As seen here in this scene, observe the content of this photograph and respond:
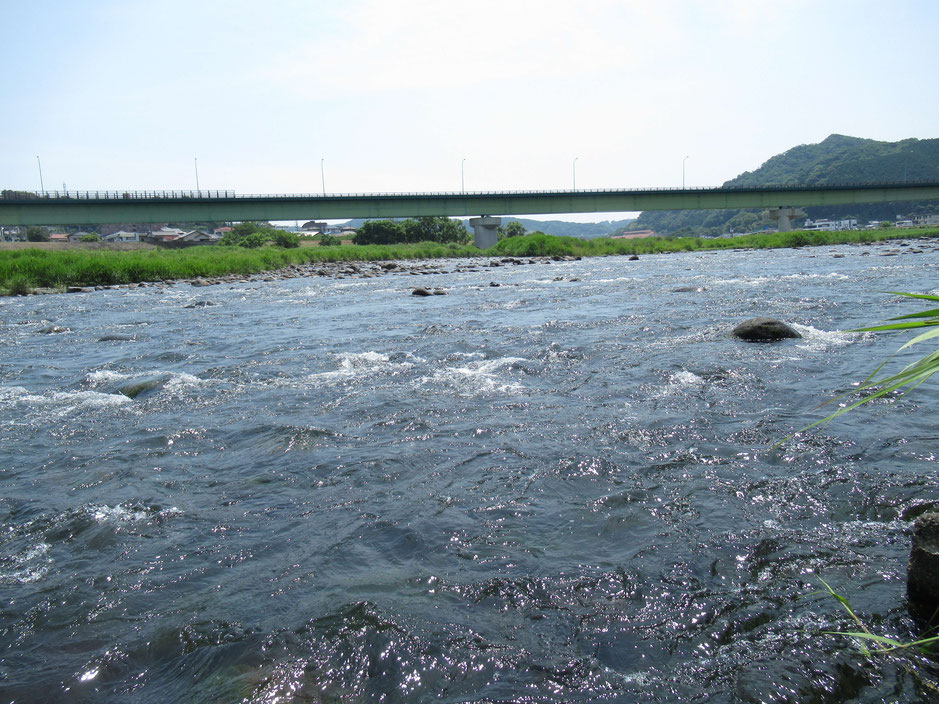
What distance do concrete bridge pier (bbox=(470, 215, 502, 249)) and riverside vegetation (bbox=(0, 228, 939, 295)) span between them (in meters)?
4.17

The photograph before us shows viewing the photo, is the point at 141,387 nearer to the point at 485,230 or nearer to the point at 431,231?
the point at 485,230

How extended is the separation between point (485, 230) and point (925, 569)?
72.1m

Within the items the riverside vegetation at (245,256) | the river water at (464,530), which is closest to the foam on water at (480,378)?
the river water at (464,530)

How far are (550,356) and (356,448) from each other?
4770 millimetres

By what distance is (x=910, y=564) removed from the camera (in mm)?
3141

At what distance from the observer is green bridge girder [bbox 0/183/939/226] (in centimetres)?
4900

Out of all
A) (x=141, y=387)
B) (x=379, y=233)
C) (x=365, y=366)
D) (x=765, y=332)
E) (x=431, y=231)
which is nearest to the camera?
(x=141, y=387)

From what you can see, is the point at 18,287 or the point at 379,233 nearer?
the point at 18,287

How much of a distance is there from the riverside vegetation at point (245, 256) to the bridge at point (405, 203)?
12.8 feet

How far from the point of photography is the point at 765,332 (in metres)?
10.3

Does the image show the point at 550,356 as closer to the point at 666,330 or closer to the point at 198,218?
the point at 666,330

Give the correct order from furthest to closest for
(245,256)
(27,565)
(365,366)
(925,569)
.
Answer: (245,256)
(365,366)
(27,565)
(925,569)

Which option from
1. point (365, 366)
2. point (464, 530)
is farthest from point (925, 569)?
point (365, 366)

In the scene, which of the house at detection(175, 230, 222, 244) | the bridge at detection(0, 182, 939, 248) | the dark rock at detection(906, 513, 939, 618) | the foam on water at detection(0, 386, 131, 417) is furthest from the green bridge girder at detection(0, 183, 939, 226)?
the dark rock at detection(906, 513, 939, 618)
